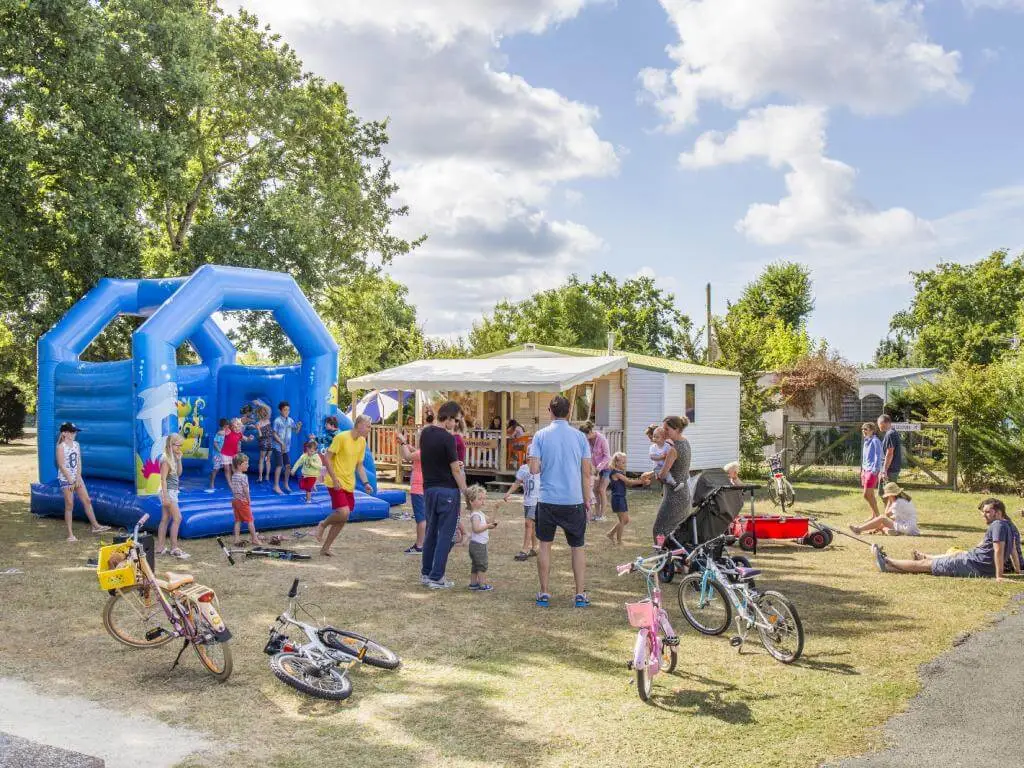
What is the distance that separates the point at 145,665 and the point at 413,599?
110 inches

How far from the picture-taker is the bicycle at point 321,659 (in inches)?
235

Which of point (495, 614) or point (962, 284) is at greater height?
point (962, 284)

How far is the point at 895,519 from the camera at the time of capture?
1330 cm

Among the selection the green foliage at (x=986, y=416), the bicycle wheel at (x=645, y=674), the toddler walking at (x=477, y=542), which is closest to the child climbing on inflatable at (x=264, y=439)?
the toddler walking at (x=477, y=542)

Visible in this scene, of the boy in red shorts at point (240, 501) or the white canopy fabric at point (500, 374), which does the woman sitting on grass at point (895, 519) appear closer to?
the white canopy fabric at point (500, 374)

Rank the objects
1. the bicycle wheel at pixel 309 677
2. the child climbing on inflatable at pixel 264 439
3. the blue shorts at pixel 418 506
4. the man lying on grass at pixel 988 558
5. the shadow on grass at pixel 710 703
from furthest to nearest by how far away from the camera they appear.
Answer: the child climbing on inflatable at pixel 264 439, the blue shorts at pixel 418 506, the man lying on grass at pixel 988 558, the bicycle wheel at pixel 309 677, the shadow on grass at pixel 710 703

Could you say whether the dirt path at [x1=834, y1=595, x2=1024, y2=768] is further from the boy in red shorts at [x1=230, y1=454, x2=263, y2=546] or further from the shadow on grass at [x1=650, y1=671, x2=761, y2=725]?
the boy in red shorts at [x1=230, y1=454, x2=263, y2=546]

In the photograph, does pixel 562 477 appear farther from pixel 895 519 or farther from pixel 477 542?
pixel 895 519

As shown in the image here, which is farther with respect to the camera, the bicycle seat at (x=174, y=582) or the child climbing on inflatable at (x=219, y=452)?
the child climbing on inflatable at (x=219, y=452)

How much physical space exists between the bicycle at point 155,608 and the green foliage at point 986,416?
55.7ft

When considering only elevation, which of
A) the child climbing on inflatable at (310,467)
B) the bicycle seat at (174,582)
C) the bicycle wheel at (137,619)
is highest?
the child climbing on inflatable at (310,467)

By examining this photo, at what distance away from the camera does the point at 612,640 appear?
7.39m

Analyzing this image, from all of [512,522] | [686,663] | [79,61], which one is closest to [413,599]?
[686,663]

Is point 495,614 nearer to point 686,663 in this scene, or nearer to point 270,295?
point 686,663
